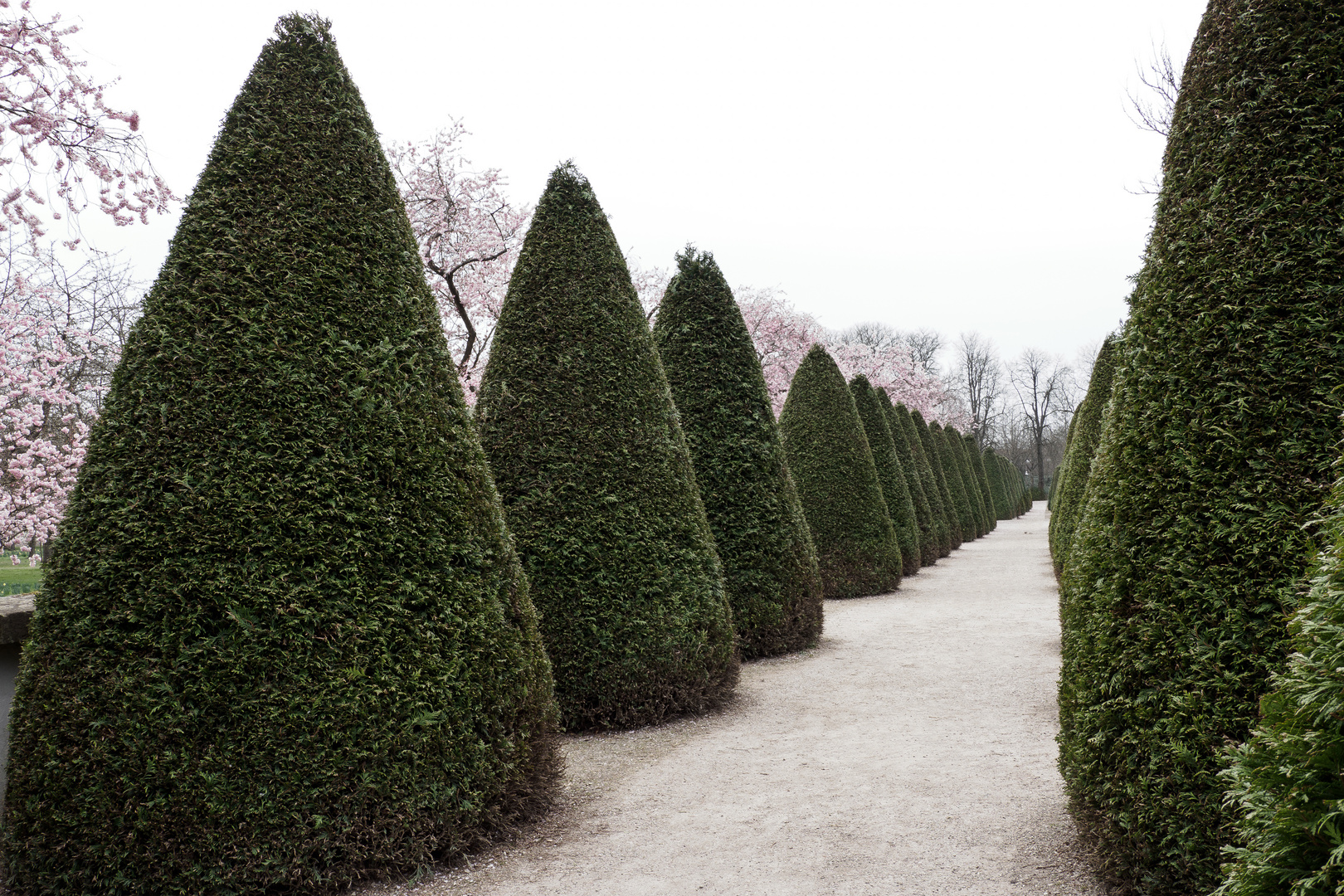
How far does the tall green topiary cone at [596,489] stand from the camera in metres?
6.11

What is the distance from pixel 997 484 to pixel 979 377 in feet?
85.3

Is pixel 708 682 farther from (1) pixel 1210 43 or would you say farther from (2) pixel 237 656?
(1) pixel 1210 43

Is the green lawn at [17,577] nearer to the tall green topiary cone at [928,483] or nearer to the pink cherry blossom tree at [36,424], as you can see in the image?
the pink cherry blossom tree at [36,424]

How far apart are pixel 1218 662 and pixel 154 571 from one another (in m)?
3.96

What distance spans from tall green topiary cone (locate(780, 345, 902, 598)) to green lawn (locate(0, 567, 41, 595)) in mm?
14318

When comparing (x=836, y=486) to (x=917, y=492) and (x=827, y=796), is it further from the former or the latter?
(x=827, y=796)

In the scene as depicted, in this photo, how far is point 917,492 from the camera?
18453mm

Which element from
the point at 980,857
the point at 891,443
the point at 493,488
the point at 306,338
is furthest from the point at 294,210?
the point at 891,443

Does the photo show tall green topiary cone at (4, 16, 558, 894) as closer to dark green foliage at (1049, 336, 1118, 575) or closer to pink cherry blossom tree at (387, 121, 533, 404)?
dark green foliage at (1049, 336, 1118, 575)

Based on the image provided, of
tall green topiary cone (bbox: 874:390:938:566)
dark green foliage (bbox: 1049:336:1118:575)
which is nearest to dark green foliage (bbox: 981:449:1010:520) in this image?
tall green topiary cone (bbox: 874:390:938:566)

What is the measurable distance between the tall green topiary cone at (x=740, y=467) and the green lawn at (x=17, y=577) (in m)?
14.1

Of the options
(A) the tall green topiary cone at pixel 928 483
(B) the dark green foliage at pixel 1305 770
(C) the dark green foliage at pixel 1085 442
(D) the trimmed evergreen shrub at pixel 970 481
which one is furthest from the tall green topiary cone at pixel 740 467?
(D) the trimmed evergreen shrub at pixel 970 481

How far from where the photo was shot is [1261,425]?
276 centimetres

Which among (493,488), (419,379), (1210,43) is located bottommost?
(493,488)
